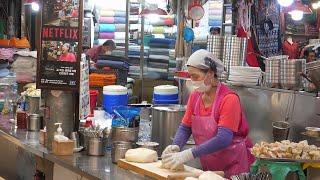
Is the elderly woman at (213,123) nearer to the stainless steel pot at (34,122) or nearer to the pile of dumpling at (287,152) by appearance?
the pile of dumpling at (287,152)

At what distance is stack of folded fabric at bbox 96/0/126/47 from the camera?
11078mm

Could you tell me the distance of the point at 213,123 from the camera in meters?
3.90

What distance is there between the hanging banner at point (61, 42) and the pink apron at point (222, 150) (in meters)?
1.25

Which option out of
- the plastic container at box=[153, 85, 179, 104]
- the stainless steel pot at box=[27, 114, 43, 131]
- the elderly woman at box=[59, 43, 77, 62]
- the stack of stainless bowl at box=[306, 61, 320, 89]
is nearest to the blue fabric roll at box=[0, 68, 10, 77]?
the stainless steel pot at box=[27, 114, 43, 131]

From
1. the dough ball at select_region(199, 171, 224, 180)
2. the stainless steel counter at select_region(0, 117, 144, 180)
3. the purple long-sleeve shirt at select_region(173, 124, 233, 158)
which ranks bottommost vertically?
the stainless steel counter at select_region(0, 117, 144, 180)

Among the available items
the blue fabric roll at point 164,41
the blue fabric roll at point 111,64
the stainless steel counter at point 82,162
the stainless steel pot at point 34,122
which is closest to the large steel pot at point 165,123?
the stainless steel counter at point 82,162

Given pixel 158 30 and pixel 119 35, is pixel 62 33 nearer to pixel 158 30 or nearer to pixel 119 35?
pixel 119 35

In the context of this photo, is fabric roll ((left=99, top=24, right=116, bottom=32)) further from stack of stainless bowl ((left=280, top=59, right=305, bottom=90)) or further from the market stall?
stack of stainless bowl ((left=280, top=59, right=305, bottom=90))

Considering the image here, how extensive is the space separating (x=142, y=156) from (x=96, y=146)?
2.83ft

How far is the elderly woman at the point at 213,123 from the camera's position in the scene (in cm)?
370

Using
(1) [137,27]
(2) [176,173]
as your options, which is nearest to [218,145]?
(2) [176,173]

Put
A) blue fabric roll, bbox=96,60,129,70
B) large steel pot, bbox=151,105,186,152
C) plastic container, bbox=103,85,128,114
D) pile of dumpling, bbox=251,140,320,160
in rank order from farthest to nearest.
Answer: blue fabric roll, bbox=96,60,129,70 → plastic container, bbox=103,85,128,114 → large steel pot, bbox=151,105,186,152 → pile of dumpling, bbox=251,140,320,160

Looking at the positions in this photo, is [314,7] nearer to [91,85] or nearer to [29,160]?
[91,85]

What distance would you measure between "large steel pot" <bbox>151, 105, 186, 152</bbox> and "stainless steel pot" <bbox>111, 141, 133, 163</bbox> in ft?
1.51
